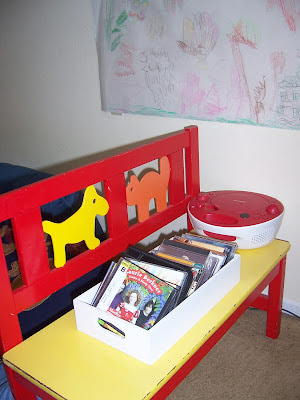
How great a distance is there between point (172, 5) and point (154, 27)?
116 mm

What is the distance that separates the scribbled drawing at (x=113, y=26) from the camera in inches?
68.7

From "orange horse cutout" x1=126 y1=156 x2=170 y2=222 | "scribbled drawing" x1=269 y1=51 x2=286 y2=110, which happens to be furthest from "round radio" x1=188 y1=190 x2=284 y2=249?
"scribbled drawing" x1=269 y1=51 x2=286 y2=110

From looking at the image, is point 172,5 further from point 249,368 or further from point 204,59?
point 249,368

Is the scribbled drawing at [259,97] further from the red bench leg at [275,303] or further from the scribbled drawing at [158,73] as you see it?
the red bench leg at [275,303]

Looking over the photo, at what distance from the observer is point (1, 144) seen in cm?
262

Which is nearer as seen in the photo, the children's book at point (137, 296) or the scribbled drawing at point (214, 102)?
the children's book at point (137, 296)

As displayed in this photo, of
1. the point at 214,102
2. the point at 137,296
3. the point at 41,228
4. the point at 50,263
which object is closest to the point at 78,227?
the point at 41,228

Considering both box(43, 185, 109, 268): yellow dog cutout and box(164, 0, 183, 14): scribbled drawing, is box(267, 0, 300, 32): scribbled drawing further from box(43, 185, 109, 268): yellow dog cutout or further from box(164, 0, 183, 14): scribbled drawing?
box(43, 185, 109, 268): yellow dog cutout

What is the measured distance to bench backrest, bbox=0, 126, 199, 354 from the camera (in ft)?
3.34

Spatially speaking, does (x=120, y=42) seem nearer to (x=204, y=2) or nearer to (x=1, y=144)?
(x=204, y=2)

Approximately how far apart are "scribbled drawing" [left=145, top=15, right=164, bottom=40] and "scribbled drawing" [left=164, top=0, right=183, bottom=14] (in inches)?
1.9

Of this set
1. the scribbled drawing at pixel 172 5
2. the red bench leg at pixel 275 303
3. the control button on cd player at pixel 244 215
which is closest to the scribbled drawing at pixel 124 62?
the scribbled drawing at pixel 172 5

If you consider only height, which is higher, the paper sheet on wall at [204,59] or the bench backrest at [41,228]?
the paper sheet on wall at [204,59]

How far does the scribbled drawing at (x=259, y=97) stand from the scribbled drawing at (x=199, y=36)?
0.75ft
